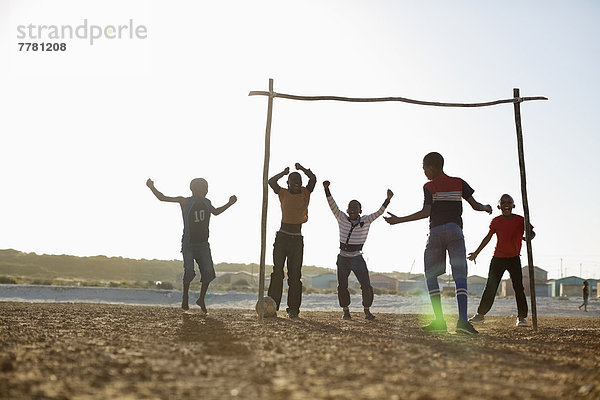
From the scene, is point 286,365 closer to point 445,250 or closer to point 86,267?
point 445,250

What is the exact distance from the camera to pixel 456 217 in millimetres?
8078

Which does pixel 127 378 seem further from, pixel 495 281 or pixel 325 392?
pixel 495 281

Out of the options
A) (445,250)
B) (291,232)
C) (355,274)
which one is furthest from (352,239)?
(445,250)

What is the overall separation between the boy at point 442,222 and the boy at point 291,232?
253 centimetres

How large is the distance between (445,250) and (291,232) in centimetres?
316

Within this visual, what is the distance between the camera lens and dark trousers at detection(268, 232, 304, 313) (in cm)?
1072

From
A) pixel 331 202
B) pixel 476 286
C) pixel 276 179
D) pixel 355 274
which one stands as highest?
pixel 276 179

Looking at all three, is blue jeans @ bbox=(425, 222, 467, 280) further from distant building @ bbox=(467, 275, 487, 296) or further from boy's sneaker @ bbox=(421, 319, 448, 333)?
distant building @ bbox=(467, 275, 487, 296)

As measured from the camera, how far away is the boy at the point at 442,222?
8.00 metres

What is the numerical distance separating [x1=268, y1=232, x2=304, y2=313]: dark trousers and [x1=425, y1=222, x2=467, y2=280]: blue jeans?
297 cm

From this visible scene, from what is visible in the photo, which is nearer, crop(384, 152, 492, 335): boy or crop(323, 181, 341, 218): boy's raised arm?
crop(384, 152, 492, 335): boy

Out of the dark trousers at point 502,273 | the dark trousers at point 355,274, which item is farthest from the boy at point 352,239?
the dark trousers at point 502,273

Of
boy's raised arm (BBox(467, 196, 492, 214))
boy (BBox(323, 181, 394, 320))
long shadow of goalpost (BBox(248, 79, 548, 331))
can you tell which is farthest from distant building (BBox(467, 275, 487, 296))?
boy's raised arm (BBox(467, 196, 492, 214))

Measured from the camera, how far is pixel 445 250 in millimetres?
8203
